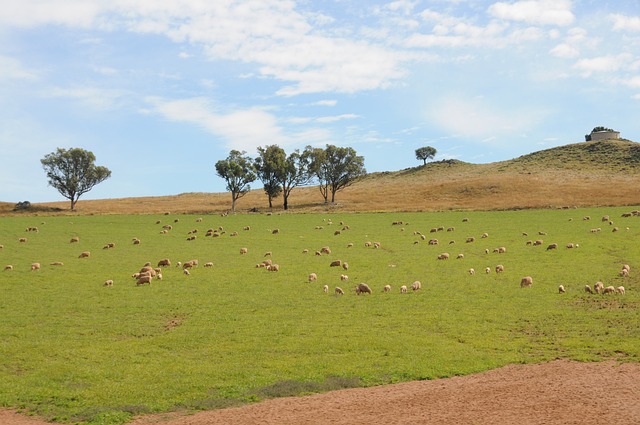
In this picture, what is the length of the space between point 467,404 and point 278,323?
11.4m

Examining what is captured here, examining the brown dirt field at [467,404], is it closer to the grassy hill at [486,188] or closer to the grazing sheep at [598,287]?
the grazing sheep at [598,287]

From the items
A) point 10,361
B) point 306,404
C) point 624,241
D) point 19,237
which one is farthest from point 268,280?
point 19,237

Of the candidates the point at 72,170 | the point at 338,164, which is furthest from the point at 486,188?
the point at 72,170

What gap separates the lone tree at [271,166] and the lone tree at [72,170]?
3900 cm

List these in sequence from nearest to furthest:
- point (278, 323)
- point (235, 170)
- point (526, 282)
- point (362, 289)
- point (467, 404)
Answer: point (467, 404)
point (278, 323)
point (362, 289)
point (526, 282)
point (235, 170)

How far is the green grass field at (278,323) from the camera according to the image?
19.2 metres

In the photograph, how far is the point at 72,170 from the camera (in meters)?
130

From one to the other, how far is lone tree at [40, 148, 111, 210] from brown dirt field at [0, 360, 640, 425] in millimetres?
122037

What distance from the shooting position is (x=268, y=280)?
37.1 m

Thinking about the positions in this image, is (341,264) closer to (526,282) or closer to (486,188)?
(526,282)

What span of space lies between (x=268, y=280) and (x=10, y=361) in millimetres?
17530

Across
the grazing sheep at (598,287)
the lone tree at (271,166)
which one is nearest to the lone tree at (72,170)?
the lone tree at (271,166)

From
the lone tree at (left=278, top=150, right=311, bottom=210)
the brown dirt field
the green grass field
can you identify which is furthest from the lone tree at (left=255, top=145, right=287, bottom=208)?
the brown dirt field

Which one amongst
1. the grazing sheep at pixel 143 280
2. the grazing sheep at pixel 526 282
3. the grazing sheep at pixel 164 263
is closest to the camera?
the grazing sheep at pixel 526 282
